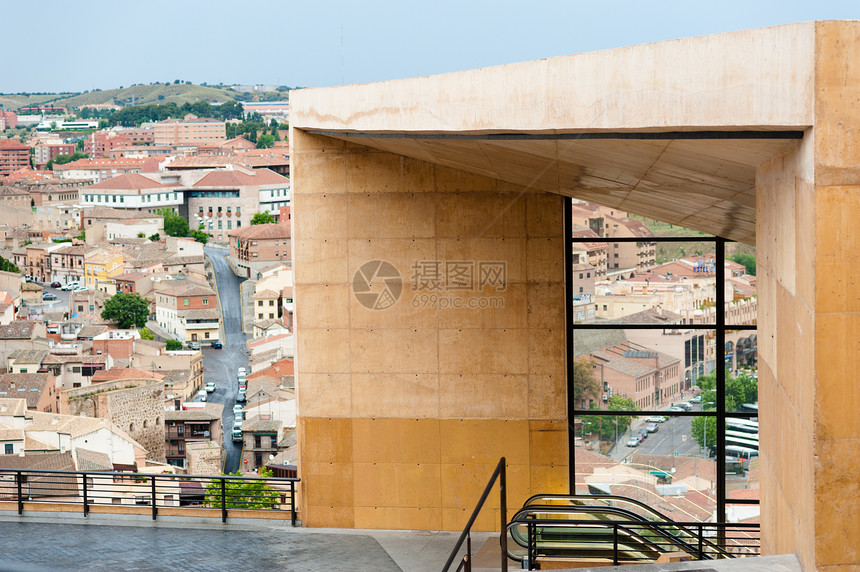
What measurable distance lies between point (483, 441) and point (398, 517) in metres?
1.24

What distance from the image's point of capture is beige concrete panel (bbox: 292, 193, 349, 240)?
1057 cm

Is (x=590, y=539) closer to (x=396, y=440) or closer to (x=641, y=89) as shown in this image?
(x=396, y=440)

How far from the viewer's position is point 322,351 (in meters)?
10.7

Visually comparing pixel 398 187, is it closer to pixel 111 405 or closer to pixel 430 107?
pixel 430 107

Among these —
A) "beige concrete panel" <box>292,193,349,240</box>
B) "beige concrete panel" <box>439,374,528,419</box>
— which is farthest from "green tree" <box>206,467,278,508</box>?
"beige concrete panel" <box>292,193,349,240</box>

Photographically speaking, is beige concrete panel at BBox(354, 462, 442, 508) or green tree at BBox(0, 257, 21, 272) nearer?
beige concrete panel at BBox(354, 462, 442, 508)

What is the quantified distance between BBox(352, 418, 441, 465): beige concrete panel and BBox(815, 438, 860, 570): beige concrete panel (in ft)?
19.4

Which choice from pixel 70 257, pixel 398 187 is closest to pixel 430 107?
pixel 398 187

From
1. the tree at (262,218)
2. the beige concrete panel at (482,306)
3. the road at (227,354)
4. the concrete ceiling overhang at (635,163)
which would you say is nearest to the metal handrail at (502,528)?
the concrete ceiling overhang at (635,163)

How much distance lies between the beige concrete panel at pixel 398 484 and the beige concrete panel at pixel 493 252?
2171 millimetres

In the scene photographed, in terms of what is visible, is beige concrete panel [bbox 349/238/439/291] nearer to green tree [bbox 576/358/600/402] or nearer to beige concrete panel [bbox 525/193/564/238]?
beige concrete panel [bbox 525/193/564/238]

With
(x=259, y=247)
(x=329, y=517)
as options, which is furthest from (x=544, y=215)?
(x=259, y=247)

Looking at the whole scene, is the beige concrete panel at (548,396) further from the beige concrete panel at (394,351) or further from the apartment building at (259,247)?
the apartment building at (259,247)

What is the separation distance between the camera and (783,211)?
18.0ft
